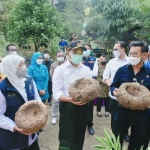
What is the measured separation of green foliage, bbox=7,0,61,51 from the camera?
7.47 m

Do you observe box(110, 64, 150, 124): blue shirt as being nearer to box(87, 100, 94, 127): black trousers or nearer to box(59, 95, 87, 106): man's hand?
box(59, 95, 87, 106): man's hand

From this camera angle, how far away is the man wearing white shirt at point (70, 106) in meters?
2.76

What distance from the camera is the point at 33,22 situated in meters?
7.49

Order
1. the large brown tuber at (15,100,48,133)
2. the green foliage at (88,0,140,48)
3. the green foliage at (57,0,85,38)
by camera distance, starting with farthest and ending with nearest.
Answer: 1. the green foliage at (57,0,85,38)
2. the green foliage at (88,0,140,48)
3. the large brown tuber at (15,100,48,133)

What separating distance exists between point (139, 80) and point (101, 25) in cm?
794

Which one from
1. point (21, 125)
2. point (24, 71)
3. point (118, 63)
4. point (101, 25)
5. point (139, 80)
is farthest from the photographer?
point (101, 25)

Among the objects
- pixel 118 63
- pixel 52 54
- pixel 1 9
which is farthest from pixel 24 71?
pixel 1 9

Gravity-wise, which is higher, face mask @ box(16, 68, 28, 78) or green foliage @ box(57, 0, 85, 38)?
green foliage @ box(57, 0, 85, 38)

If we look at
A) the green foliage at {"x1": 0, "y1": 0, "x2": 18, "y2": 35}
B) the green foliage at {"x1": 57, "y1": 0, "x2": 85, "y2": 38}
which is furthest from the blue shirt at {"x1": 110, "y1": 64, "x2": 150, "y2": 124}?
the green foliage at {"x1": 57, "y1": 0, "x2": 85, "y2": 38}

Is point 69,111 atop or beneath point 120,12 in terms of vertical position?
beneath

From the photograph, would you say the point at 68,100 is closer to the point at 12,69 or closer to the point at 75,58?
the point at 75,58

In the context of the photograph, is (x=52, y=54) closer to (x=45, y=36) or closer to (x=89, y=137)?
(x=45, y=36)

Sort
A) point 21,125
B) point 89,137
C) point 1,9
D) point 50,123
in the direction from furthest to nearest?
point 1,9, point 50,123, point 89,137, point 21,125

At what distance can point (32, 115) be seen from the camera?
2.12m
